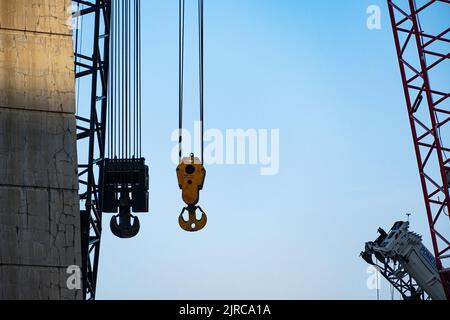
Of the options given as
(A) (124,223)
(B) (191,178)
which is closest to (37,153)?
(B) (191,178)

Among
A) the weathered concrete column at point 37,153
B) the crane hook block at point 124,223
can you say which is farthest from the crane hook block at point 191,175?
the weathered concrete column at point 37,153

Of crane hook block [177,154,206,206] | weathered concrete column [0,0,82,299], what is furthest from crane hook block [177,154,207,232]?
weathered concrete column [0,0,82,299]

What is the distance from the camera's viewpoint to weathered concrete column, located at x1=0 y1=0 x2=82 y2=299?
1475cm

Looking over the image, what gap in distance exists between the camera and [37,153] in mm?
15242

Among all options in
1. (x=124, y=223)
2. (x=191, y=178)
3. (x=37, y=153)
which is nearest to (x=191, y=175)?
(x=191, y=178)

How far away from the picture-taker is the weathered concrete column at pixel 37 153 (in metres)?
14.8

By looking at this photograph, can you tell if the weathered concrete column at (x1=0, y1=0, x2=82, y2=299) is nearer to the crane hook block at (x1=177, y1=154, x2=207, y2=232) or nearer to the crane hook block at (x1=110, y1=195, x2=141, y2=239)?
the crane hook block at (x1=177, y1=154, x2=207, y2=232)

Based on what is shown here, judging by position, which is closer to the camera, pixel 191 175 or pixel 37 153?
pixel 37 153

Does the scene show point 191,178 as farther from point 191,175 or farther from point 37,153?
point 37,153

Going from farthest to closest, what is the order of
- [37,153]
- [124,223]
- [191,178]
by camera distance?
1. [124,223]
2. [191,178]
3. [37,153]

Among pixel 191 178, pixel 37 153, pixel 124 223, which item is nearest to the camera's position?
pixel 37 153

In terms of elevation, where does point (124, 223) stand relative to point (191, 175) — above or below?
below

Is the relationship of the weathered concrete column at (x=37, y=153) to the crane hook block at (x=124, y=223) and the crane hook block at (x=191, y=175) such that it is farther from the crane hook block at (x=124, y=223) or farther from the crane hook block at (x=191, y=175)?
the crane hook block at (x=124, y=223)
